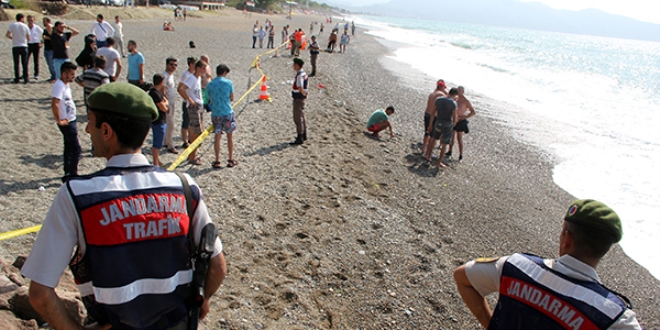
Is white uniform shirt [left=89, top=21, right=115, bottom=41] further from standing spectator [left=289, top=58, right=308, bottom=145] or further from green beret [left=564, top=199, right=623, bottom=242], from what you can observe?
green beret [left=564, top=199, right=623, bottom=242]

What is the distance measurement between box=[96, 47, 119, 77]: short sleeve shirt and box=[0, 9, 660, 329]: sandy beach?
1.21m

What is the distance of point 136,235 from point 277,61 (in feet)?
67.9

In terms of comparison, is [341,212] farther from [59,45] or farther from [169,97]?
[59,45]

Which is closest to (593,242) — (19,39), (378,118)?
(378,118)

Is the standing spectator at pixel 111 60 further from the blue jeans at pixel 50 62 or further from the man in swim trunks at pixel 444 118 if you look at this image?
the man in swim trunks at pixel 444 118

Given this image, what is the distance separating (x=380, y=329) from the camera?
4152mm

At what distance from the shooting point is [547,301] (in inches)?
71.3

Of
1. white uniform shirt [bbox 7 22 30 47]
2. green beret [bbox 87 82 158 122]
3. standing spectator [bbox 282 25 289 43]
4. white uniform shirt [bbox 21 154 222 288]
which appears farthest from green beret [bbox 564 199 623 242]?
standing spectator [bbox 282 25 289 43]

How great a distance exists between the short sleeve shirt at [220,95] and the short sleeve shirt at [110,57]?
3.11 metres

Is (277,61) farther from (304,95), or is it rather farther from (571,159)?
(571,159)

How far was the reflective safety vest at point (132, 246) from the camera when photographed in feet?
5.23

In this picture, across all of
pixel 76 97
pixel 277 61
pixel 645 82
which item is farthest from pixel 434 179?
pixel 645 82

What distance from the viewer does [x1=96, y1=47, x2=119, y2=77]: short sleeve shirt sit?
877 centimetres

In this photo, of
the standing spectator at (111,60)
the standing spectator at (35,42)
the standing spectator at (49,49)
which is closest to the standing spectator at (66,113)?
the standing spectator at (111,60)
